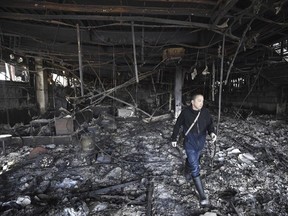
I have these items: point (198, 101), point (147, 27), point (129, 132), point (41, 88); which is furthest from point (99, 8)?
point (41, 88)

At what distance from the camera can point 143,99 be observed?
15656mm

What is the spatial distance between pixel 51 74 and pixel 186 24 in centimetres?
688

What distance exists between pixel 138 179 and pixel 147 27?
3.15 meters

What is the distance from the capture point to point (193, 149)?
319 cm

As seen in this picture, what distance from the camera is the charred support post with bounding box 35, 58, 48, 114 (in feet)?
24.0

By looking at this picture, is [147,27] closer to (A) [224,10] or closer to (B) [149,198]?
(A) [224,10]

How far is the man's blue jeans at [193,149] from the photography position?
312 centimetres

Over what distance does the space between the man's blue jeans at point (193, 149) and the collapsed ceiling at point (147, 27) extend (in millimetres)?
1420

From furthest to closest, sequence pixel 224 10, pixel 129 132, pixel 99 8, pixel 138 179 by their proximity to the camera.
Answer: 1. pixel 129 132
2. pixel 138 179
3. pixel 99 8
4. pixel 224 10

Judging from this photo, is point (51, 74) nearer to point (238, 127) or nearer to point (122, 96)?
point (122, 96)

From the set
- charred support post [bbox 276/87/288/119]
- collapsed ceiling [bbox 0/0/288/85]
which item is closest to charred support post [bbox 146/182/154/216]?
collapsed ceiling [bbox 0/0/288/85]

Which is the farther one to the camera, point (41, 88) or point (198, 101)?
point (41, 88)

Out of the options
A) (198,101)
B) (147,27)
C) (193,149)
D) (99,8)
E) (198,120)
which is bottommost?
(193,149)

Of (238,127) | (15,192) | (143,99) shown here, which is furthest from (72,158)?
(143,99)
